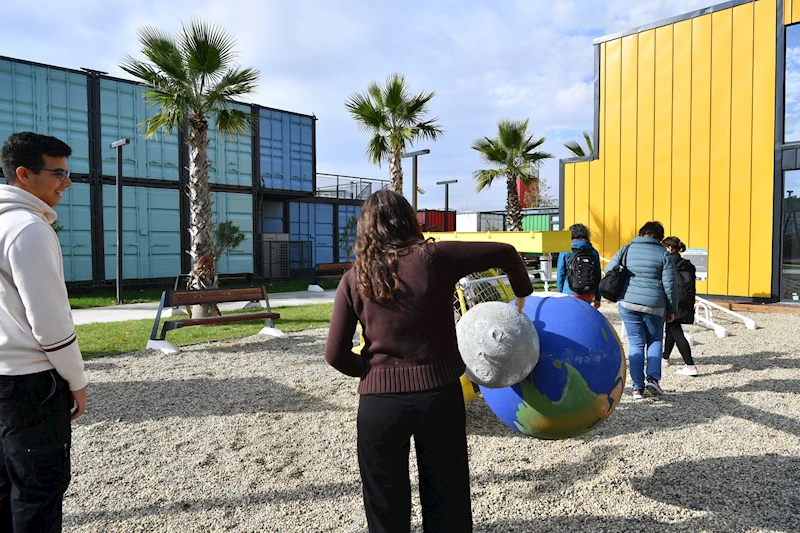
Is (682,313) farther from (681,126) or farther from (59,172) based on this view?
(681,126)

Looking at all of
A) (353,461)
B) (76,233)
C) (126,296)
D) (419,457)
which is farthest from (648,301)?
(76,233)

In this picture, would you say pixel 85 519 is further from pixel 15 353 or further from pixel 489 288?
pixel 489 288

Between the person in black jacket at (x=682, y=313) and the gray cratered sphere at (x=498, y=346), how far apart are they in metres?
4.62

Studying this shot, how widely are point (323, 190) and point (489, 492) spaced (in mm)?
25095

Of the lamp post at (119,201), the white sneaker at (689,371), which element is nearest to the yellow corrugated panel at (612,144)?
the white sneaker at (689,371)

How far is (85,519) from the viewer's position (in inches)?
128

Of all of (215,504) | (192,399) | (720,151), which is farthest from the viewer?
(720,151)

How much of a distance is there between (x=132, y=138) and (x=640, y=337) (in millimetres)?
18626

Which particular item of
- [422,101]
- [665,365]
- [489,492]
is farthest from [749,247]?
[489,492]

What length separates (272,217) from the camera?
82.3 ft

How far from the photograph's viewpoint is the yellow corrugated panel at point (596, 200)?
14.4 m

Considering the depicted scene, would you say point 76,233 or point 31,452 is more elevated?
point 76,233

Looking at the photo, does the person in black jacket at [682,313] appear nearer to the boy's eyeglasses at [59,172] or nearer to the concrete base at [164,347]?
the boy's eyeglasses at [59,172]

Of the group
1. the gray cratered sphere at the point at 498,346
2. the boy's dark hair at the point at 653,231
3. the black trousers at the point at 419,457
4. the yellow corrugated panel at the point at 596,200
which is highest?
the yellow corrugated panel at the point at 596,200
